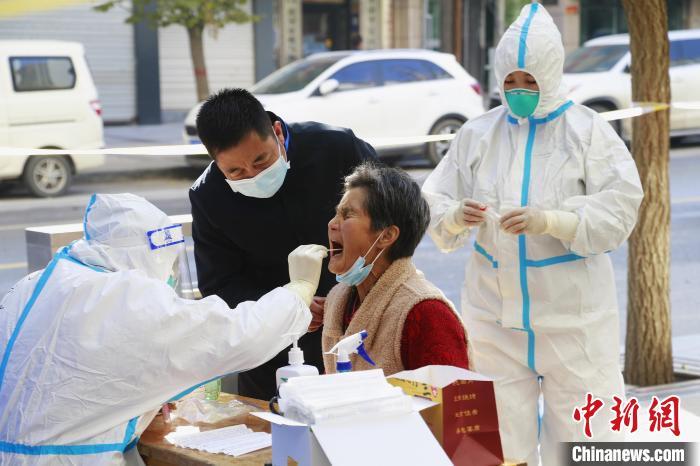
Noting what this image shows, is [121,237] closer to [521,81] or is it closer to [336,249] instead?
[336,249]

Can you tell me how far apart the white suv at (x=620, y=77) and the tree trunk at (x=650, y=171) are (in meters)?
10.1

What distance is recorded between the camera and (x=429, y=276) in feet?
30.3

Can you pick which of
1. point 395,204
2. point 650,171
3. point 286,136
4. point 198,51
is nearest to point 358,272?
point 395,204

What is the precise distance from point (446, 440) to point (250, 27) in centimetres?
2169

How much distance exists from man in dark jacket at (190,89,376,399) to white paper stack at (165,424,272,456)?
2.50ft

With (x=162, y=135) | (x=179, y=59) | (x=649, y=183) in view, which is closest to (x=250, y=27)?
(x=179, y=59)

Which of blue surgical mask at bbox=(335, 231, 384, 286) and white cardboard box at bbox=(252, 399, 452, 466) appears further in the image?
blue surgical mask at bbox=(335, 231, 384, 286)

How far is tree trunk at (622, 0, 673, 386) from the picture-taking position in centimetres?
583

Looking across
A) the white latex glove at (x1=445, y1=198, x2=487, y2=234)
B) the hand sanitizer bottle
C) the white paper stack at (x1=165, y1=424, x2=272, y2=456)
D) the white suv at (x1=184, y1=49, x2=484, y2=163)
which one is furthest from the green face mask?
the white suv at (x1=184, y1=49, x2=484, y2=163)

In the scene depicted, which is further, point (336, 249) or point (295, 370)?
point (336, 249)

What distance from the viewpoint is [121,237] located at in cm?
287

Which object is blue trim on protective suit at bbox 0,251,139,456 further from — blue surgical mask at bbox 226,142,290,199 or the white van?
A: the white van

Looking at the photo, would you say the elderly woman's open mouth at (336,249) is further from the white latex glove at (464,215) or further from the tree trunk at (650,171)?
the tree trunk at (650,171)

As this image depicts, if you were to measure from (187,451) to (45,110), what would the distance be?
11.7 m
